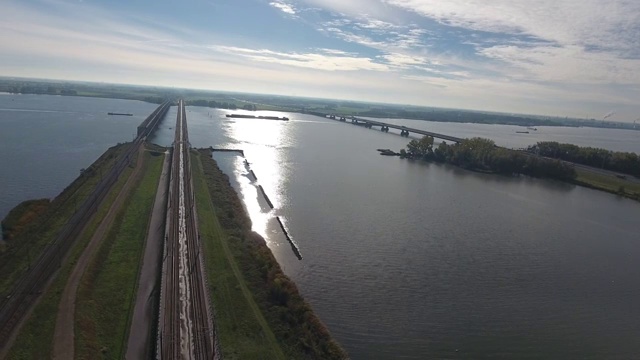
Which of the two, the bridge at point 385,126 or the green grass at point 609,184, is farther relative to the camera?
the bridge at point 385,126

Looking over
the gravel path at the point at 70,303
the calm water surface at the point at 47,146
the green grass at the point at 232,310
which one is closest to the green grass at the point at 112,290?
the gravel path at the point at 70,303

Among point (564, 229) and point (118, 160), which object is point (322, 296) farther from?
point (118, 160)

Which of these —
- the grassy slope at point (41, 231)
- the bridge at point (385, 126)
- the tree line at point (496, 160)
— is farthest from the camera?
the bridge at point (385, 126)

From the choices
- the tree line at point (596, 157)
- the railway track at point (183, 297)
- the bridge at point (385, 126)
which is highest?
the bridge at point (385, 126)

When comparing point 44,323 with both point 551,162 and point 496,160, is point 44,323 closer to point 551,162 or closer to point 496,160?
point 496,160

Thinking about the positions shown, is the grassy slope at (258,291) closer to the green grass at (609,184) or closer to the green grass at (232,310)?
the green grass at (232,310)

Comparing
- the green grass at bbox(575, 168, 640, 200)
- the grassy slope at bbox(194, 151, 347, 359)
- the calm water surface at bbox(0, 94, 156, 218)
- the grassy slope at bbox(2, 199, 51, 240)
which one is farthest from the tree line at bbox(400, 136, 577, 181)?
the grassy slope at bbox(2, 199, 51, 240)

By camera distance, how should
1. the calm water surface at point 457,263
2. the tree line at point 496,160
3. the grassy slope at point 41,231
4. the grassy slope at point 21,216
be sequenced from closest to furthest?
1. the calm water surface at point 457,263
2. the grassy slope at point 41,231
3. the grassy slope at point 21,216
4. the tree line at point 496,160

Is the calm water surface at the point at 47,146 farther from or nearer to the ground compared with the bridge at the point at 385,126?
nearer to the ground
